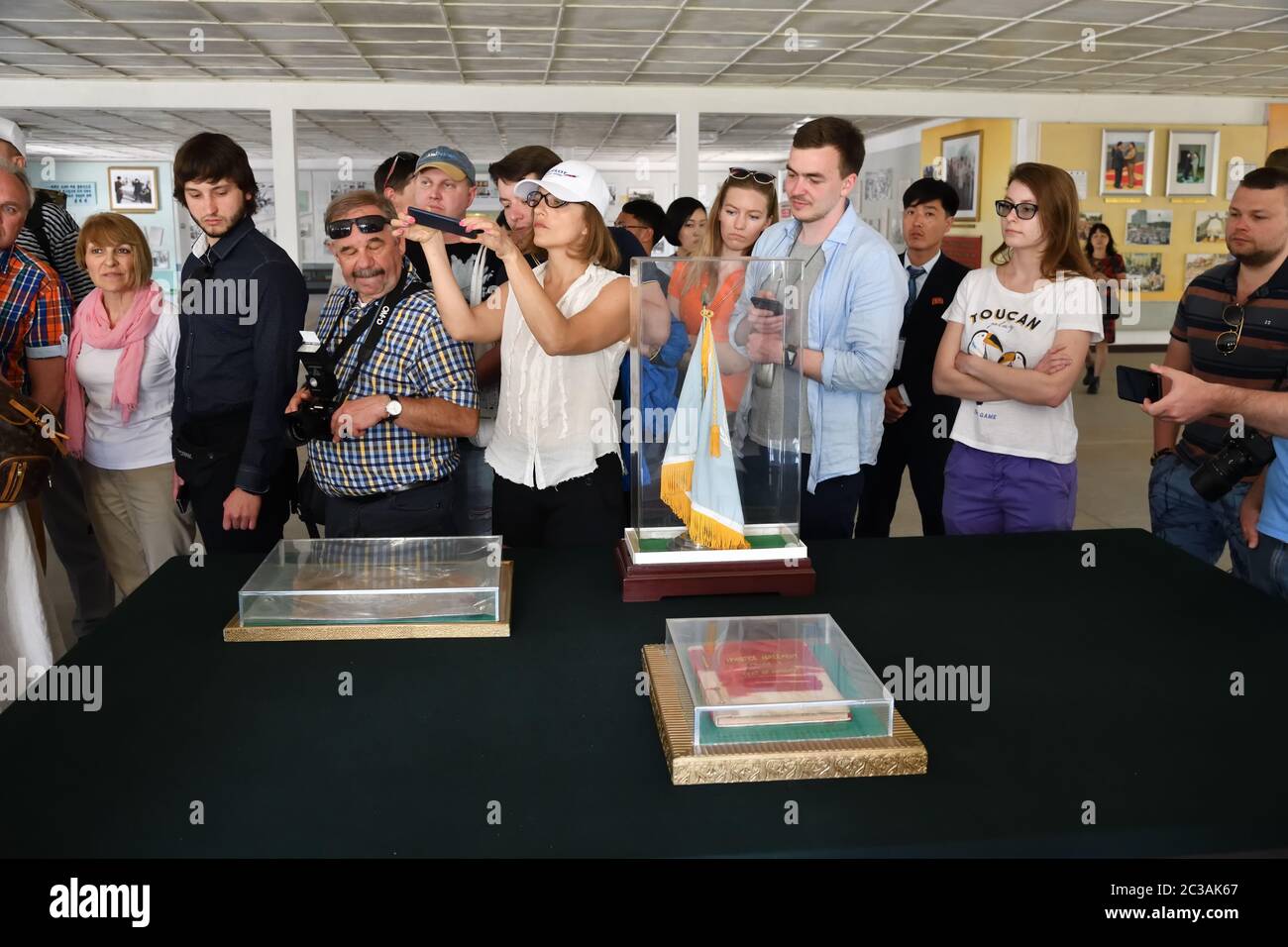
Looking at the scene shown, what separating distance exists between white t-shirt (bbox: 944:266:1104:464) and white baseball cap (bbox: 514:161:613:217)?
1024mm

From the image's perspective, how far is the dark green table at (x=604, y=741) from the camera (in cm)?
106

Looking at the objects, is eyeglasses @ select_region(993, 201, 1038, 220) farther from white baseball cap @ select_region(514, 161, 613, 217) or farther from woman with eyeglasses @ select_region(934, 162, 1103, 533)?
white baseball cap @ select_region(514, 161, 613, 217)

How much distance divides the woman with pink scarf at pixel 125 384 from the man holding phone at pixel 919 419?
2.14 m

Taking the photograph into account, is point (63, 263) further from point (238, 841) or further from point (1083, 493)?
point (1083, 493)

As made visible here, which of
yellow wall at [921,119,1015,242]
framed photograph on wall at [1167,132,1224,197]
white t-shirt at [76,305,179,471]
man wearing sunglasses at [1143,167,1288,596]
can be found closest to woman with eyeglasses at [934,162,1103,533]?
man wearing sunglasses at [1143,167,1288,596]

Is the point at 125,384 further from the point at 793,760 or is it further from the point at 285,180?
the point at 285,180

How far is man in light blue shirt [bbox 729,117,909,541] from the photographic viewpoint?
2.31m

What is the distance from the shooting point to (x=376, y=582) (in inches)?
66.7

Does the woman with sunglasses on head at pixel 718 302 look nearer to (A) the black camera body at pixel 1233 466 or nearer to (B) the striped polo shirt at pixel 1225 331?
(A) the black camera body at pixel 1233 466

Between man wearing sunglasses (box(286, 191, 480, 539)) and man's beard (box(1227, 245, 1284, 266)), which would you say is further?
man's beard (box(1227, 245, 1284, 266))

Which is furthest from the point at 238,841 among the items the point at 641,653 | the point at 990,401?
the point at 990,401

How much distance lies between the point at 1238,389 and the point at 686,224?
3.64m

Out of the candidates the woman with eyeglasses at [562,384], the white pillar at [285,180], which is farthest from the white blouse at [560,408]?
the white pillar at [285,180]

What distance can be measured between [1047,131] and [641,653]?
1101cm
